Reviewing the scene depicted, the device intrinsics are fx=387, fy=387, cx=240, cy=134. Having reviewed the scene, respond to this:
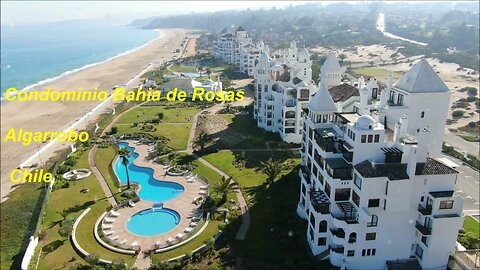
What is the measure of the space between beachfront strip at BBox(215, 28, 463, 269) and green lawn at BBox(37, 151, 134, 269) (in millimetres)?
23574

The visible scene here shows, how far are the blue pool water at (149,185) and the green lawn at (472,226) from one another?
40.6 metres

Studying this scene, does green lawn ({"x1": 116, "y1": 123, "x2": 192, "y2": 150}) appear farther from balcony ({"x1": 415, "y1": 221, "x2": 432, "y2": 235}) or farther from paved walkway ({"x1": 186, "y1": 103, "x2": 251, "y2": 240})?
balcony ({"x1": 415, "y1": 221, "x2": 432, "y2": 235})

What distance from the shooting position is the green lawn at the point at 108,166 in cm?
6212

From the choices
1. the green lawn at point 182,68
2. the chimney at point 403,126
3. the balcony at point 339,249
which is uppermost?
the chimney at point 403,126

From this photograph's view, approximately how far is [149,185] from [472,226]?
47795 mm

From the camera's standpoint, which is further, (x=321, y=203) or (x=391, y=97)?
(x=391, y=97)

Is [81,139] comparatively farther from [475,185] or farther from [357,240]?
[475,185]

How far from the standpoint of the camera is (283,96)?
260 feet

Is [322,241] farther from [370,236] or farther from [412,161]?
[412,161]

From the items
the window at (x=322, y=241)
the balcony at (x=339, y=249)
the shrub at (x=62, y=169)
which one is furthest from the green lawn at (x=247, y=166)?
the shrub at (x=62, y=169)

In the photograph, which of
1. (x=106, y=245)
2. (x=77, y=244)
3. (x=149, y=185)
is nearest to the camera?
(x=106, y=245)

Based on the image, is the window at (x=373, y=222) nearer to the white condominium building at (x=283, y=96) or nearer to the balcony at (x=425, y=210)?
the balcony at (x=425, y=210)

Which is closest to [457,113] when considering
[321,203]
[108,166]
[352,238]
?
[321,203]

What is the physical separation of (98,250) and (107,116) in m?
64.8
